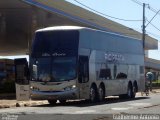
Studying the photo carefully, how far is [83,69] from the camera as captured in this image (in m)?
24.9

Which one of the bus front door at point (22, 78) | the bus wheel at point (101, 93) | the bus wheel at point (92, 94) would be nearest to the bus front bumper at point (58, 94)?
the bus front door at point (22, 78)

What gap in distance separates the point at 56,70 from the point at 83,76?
4.69ft

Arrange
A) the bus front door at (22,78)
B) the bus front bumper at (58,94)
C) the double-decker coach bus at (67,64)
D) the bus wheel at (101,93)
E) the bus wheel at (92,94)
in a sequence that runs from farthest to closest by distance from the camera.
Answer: the bus wheel at (101,93) → the bus wheel at (92,94) → the bus front door at (22,78) → the double-decker coach bus at (67,64) → the bus front bumper at (58,94)

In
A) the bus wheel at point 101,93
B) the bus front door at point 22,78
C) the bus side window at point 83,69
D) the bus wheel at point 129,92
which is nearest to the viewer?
the bus side window at point 83,69

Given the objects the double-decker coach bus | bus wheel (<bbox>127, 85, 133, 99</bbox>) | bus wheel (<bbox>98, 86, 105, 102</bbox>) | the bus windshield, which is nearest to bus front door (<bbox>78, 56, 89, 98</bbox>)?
the double-decker coach bus

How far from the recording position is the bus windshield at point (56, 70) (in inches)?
953

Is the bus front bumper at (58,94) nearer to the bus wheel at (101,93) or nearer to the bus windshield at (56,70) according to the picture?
the bus windshield at (56,70)

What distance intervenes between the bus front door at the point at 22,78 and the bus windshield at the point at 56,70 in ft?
1.84

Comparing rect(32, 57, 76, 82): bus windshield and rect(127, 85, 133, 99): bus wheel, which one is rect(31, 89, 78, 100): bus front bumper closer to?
rect(32, 57, 76, 82): bus windshield

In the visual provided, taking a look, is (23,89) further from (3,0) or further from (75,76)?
(3,0)

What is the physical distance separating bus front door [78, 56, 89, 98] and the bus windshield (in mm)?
488

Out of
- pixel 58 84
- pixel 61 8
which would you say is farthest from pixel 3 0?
pixel 58 84

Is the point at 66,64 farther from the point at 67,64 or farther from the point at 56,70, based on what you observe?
the point at 56,70

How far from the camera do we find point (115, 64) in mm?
29375
